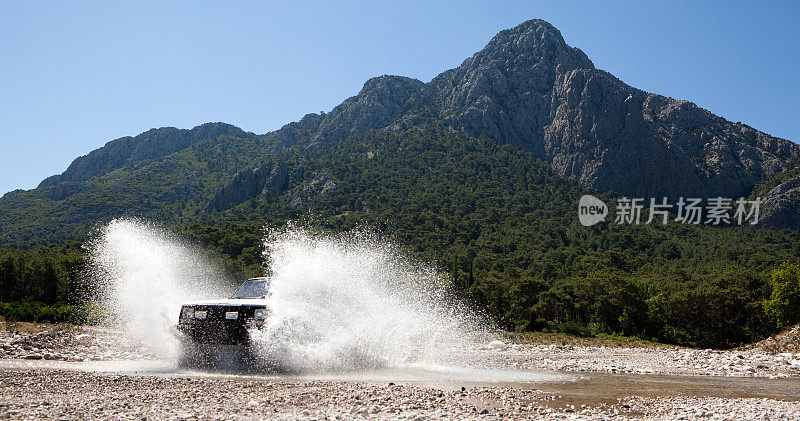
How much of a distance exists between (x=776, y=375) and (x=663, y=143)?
135638 mm

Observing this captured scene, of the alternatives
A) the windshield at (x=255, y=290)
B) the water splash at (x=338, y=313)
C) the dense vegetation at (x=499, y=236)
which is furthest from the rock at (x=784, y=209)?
the windshield at (x=255, y=290)

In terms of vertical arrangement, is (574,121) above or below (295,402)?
above

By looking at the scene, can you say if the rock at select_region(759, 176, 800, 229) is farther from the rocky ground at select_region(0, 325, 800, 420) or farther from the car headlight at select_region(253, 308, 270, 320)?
the car headlight at select_region(253, 308, 270, 320)

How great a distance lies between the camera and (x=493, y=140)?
141750 millimetres

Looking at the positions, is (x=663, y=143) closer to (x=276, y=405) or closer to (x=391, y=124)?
(x=391, y=124)

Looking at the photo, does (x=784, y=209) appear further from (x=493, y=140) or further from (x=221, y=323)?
(x=221, y=323)

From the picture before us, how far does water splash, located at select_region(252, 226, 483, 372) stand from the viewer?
41.6 feet

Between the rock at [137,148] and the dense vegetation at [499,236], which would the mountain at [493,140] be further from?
the dense vegetation at [499,236]

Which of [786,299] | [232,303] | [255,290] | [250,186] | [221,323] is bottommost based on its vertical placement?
[221,323]

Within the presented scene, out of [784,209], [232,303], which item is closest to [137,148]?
[232,303]

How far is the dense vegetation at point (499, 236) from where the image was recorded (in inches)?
1871

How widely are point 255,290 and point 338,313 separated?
2.52 meters

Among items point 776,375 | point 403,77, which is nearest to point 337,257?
point 776,375

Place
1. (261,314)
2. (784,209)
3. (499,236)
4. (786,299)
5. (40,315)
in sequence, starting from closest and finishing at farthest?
(261,314), (40,315), (786,299), (499,236), (784,209)
